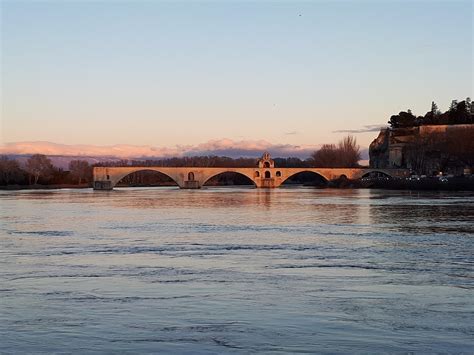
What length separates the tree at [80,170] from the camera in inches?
5561

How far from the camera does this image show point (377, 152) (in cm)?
15112

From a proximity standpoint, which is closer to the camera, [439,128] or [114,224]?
[114,224]

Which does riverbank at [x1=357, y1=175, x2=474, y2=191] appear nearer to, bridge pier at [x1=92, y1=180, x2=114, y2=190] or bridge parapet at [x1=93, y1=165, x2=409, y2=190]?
bridge parapet at [x1=93, y1=165, x2=409, y2=190]

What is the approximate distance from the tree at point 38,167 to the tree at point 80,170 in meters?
9.87

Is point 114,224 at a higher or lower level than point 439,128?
lower

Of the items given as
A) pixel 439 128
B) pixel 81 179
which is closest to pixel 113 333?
pixel 439 128

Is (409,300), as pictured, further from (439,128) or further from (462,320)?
(439,128)

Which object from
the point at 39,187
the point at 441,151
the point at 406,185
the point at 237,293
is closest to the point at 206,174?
the point at 39,187

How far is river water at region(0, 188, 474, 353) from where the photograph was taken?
9383mm

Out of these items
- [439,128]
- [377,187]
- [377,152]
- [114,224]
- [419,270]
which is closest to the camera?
[419,270]

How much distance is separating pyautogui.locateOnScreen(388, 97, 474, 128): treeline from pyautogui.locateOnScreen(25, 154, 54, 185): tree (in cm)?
7046

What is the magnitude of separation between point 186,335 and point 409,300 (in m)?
4.24

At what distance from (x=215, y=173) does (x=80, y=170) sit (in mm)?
35209

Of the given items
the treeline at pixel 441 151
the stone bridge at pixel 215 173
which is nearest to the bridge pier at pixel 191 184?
the stone bridge at pixel 215 173
